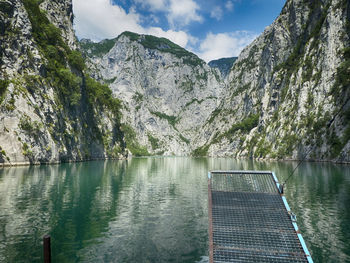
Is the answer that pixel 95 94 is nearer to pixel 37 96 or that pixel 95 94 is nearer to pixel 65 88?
pixel 65 88

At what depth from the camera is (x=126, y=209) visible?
20.8 metres

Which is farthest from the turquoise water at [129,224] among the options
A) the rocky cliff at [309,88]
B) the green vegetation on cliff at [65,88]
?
the green vegetation on cliff at [65,88]

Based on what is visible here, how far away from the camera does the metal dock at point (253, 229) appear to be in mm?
9094

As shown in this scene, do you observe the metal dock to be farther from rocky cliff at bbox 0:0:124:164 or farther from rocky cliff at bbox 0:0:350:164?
rocky cliff at bbox 0:0:124:164

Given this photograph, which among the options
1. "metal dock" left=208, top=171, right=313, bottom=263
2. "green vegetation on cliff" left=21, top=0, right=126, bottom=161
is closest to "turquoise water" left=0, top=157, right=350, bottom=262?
"metal dock" left=208, top=171, right=313, bottom=263

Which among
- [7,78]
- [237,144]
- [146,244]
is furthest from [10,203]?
[237,144]

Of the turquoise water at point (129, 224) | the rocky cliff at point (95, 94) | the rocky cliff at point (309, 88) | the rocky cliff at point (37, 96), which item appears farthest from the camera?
the rocky cliff at point (309, 88)

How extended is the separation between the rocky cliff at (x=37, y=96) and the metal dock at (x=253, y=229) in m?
57.0

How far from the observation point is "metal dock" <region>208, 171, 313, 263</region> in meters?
9.09

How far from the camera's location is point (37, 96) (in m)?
67.4

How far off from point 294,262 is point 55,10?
143m

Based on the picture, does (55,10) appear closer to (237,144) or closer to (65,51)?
(65,51)

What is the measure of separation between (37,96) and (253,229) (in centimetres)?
7007

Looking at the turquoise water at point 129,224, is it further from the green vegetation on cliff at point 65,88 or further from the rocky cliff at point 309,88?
the green vegetation on cliff at point 65,88
